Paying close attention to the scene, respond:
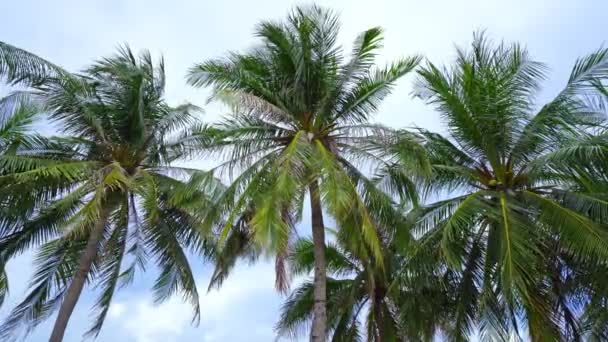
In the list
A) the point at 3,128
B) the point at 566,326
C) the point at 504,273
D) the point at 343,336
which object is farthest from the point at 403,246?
the point at 3,128

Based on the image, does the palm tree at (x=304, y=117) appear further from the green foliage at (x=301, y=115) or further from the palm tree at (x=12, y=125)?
the palm tree at (x=12, y=125)

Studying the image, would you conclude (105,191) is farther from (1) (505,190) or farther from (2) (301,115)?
(1) (505,190)

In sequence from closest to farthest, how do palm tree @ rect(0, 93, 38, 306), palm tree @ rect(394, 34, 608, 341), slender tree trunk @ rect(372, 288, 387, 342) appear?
palm tree @ rect(394, 34, 608, 341) < palm tree @ rect(0, 93, 38, 306) < slender tree trunk @ rect(372, 288, 387, 342)

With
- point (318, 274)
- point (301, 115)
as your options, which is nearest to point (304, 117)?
point (301, 115)

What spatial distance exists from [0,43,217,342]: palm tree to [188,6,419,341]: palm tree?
1.78m

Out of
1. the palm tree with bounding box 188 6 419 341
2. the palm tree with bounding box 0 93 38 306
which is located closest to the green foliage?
the palm tree with bounding box 188 6 419 341

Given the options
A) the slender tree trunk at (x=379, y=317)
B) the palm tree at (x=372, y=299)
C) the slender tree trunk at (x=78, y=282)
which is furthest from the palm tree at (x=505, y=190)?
the slender tree trunk at (x=78, y=282)

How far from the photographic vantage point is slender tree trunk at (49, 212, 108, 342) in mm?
16172

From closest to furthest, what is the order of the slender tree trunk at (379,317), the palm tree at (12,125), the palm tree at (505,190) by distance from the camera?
the palm tree at (505,190) < the palm tree at (12,125) < the slender tree trunk at (379,317)

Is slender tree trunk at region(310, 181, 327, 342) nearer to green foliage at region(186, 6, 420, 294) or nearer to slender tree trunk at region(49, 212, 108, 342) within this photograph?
green foliage at region(186, 6, 420, 294)

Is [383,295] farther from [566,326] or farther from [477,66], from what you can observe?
[477,66]

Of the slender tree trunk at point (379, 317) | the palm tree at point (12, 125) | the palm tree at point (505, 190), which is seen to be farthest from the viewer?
the slender tree trunk at point (379, 317)

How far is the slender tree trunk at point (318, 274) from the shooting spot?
1462 centimetres

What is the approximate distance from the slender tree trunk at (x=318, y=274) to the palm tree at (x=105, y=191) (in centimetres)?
279
